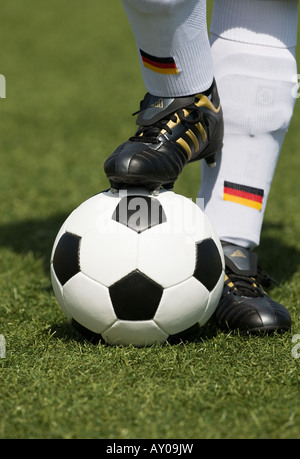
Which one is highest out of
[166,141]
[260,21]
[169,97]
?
[260,21]

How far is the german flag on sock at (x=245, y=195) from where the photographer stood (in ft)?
9.78

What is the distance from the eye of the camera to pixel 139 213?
2.38m

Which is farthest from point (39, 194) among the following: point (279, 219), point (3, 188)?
point (279, 219)

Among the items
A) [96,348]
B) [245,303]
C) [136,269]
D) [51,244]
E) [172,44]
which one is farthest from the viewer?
[51,244]

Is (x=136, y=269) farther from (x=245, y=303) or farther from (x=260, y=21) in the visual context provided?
(x=260, y=21)

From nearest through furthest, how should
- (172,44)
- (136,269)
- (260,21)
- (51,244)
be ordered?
(136,269)
(172,44)
(260,21)
(51,244)

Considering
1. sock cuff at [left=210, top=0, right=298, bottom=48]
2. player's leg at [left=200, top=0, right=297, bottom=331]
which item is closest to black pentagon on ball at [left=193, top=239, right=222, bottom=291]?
player's leg at [left=200, top=0, right=297, bottom=331]

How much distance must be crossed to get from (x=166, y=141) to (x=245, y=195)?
0.55 metres

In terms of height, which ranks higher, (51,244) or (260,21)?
(260,21)

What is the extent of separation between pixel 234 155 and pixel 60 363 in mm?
1216

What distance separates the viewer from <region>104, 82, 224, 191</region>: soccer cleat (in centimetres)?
242

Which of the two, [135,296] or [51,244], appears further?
[51,244]

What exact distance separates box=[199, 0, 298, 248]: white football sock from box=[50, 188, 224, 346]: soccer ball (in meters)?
0.54

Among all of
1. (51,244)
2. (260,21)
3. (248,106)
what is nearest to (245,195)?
(248,106)
